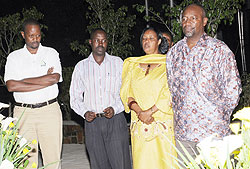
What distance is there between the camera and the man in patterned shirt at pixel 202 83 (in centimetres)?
326

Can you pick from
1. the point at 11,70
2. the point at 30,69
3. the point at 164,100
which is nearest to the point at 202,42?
the point at 164,100

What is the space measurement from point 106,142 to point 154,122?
2.49ft

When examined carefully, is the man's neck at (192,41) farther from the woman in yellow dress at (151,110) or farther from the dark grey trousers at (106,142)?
the dark grey trousers at (106,142)

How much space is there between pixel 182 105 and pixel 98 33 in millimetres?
1555

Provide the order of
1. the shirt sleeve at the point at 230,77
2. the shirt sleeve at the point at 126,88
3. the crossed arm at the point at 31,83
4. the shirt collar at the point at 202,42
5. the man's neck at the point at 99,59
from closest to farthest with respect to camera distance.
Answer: the shirt sleeve at the point at 230,77 → the shirt collar at the point at 202,42 → the shirt sleeve at the point at 126,88 → the crossed arm at the point at 31,83 → the man's neck at the point at 99,59

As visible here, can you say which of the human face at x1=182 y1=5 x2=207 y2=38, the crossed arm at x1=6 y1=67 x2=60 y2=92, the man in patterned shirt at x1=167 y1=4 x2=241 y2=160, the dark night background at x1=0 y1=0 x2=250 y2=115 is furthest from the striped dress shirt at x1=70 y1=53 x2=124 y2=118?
the dark night background at x1=0 y1=0 x2=250 y2=115

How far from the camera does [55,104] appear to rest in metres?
4.63

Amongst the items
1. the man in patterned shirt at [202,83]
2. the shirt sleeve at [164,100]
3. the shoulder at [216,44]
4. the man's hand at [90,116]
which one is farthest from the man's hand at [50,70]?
the shoulder at [216,44]

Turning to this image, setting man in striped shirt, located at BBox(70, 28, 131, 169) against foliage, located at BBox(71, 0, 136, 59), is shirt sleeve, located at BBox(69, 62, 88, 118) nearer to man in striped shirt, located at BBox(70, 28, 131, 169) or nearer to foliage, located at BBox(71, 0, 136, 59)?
man in striped shirt, located at BBox(70, 28, 131, 169)

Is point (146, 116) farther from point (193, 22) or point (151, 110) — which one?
point (193, 22)

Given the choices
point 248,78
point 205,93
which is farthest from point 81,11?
point 205,93

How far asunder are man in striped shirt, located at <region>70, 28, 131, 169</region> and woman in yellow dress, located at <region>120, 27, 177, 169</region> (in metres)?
0.46

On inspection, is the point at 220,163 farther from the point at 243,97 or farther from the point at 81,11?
the point at 81,11

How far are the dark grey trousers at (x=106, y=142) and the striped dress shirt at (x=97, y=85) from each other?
0.42ft
